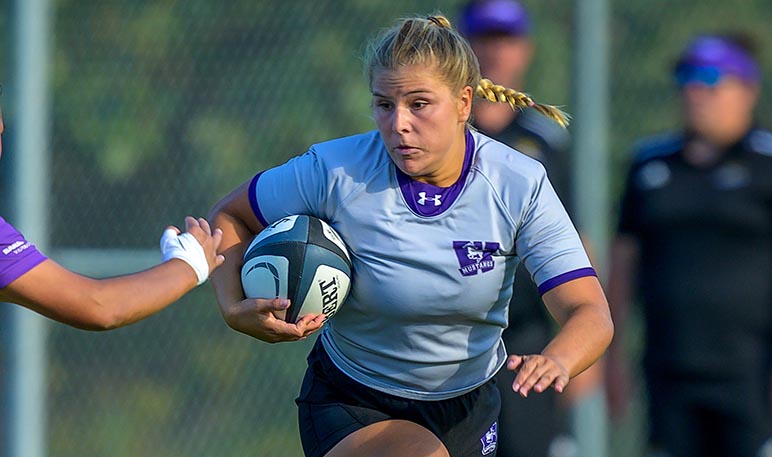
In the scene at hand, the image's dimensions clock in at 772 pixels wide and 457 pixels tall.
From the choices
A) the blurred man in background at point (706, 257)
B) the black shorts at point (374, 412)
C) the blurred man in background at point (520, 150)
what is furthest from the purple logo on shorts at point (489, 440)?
the blurred man in background at point (706, 257)

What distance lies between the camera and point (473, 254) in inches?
166

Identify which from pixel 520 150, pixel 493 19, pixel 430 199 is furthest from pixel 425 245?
pixel 493 19

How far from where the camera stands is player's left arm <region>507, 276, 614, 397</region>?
3705mm

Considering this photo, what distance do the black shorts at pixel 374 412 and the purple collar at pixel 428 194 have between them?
0.63m

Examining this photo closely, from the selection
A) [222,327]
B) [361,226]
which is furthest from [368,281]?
[222,327]

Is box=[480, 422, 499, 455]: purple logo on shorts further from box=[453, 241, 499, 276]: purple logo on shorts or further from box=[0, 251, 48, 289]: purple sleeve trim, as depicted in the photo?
box=[0, 251, 48, 289]: purple sleeve trim

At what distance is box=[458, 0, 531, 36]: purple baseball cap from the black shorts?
8.13 feet

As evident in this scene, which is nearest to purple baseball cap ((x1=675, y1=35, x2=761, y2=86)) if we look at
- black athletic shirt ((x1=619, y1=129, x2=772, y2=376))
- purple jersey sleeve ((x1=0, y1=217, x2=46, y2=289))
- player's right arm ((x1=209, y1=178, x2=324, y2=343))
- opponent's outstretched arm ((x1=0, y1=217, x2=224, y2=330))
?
black athletic shirt ((x1=619, y1=129, x2=772, y2=376))

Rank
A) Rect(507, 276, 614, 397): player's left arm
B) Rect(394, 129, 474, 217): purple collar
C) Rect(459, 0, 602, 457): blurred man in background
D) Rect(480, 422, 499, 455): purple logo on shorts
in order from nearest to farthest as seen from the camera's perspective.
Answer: Rect(507, 276, 614, 397): player's left arm, Rect(394, 129, 474, 217): purple collar, Rect(480, 422, 499, 455): purple logo on shorts, Rect(459, 0, 602, 457): blurred man in background

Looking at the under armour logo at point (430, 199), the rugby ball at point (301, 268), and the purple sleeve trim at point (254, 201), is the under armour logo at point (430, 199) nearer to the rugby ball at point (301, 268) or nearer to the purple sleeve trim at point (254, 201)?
the rugby ball at point (301, 268)

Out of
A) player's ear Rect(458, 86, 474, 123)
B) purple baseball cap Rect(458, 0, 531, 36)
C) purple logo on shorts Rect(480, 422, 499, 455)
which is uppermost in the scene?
purple baseball cap Rect(458, 0, 531, 36)

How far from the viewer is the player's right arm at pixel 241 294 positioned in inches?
163

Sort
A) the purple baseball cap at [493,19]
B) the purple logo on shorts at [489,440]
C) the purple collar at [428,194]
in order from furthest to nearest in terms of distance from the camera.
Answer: the purple baseball cap at [493,19]
the purple logo on shorts at [489,440]
the purple collar at [428,194]

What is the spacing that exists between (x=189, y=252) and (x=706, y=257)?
3.44 m
